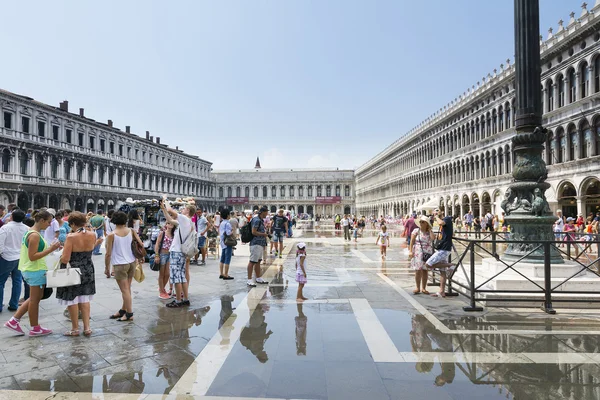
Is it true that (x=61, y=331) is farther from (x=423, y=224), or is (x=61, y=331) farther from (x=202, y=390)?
(x=423, y=224)

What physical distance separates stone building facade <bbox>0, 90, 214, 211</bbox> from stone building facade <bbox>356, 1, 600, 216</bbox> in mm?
38624

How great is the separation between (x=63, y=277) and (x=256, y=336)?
2695 mm

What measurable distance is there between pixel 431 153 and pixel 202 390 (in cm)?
5137

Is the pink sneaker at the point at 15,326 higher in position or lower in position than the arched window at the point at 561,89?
lower

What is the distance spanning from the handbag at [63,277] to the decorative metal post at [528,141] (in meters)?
7.30

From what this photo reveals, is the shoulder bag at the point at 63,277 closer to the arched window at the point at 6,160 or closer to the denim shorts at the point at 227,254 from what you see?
the denim shorts at the point at 227,254

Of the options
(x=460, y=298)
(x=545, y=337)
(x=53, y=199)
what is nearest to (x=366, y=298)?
(x=460, y=298)

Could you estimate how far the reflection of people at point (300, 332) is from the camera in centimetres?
469

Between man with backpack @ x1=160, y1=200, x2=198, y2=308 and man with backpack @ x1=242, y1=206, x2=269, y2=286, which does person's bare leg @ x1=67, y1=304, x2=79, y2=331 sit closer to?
man with backpack @ x1=160, y1=200, x2=198, y2=308

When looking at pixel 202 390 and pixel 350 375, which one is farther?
pixel 350 375

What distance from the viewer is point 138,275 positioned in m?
6.16

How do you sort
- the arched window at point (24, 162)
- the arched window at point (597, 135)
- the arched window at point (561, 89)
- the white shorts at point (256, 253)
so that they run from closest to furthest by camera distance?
the white shorts at point (256, 253)
the arched window at point (597, 135)
the arched window at point (561, 89)
the arched window at point (24, 162)

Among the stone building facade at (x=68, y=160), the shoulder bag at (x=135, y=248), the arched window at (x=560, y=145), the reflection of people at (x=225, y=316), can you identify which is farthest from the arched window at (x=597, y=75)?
the stone building facade at (x=68, y=160)

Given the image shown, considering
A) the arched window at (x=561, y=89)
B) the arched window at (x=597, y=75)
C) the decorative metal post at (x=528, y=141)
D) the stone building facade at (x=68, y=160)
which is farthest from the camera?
the stone building facade at (x=68, y=160)
